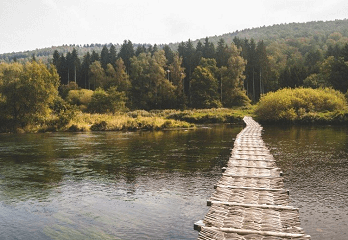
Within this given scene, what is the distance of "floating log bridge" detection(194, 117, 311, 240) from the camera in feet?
20.6

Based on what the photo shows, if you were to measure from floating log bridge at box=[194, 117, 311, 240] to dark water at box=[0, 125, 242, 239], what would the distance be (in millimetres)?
519

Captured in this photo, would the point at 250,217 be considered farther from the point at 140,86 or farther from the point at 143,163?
the point at 140,86

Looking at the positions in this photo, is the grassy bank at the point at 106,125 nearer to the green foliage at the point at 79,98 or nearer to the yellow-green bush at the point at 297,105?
the yellow-green bush at the point at 297,105

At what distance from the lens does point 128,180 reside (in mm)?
11812

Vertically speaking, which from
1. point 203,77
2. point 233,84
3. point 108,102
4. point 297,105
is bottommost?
point 297,105

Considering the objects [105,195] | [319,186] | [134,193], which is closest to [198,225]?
[134,193]

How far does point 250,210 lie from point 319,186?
160 inches

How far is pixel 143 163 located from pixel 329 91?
1678 inches

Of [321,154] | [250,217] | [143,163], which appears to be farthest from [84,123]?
[250,217]

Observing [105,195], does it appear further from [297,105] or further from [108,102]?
[108,102]

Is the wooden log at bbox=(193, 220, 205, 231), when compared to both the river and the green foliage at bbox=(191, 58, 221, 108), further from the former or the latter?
the green foliage at bbox=(191, 58, 221, 108)

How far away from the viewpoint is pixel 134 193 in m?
10.1

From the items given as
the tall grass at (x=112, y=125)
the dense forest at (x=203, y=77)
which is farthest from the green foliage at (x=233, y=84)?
the tall grass at (x=112, y=125)

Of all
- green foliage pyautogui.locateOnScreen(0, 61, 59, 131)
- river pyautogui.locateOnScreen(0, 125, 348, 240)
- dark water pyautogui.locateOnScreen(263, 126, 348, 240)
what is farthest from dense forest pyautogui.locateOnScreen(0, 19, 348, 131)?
dark water pyautogui.locateOnScreen(263, 126, 348, 240)
